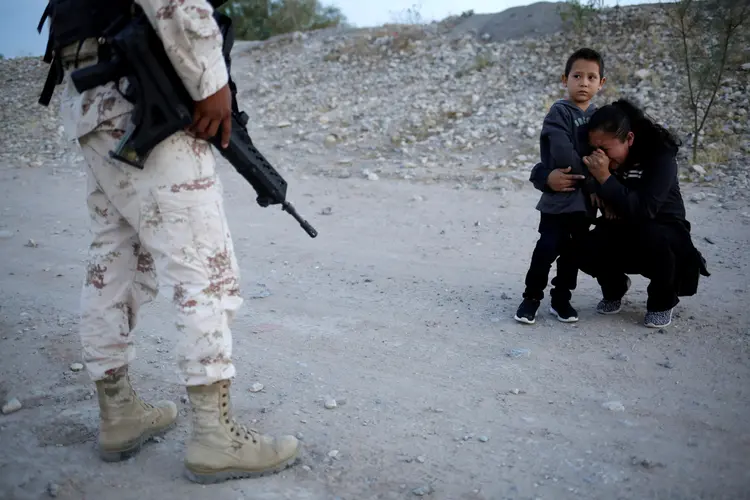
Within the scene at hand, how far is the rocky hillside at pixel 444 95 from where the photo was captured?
6.91 metres

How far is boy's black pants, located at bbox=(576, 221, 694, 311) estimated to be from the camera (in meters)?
2.95

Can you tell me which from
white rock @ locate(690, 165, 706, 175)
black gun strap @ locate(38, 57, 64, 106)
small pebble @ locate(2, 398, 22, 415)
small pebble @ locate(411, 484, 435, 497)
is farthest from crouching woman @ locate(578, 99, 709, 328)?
white rock @ locate(690, 165, 706, 175)

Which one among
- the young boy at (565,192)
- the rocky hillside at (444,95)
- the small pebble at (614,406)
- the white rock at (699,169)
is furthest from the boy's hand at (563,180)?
the white rock at (699,169)

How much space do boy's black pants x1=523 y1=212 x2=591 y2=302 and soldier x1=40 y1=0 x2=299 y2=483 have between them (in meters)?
1.64

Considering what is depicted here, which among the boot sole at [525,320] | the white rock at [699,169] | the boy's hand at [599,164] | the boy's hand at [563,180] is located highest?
the boy's hand at [599,164]

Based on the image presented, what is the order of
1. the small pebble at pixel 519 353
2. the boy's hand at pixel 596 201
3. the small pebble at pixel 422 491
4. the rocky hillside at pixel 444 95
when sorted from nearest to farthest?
the small pebble at pixel 422 491
the small pebble at pixel 519 353
the boy's hand at pixel 596 201
the rocky hillside at pixel 444 95

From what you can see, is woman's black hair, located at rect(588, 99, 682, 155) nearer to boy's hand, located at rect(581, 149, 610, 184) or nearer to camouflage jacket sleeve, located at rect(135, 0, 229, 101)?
boy's hand, located at rect(581, 149, 610, 184)

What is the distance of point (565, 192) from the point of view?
2965 mm

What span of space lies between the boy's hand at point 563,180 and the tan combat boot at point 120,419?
6.62 feet

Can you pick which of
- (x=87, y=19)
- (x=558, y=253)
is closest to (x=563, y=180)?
(x=558, y=253)

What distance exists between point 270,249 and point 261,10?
13.6 m

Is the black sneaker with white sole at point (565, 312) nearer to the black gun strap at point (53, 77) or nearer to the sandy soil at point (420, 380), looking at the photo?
the sandy soil at point (420, 380)

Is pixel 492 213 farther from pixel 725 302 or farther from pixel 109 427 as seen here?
pixel 109 427

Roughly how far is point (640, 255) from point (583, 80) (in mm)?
885
